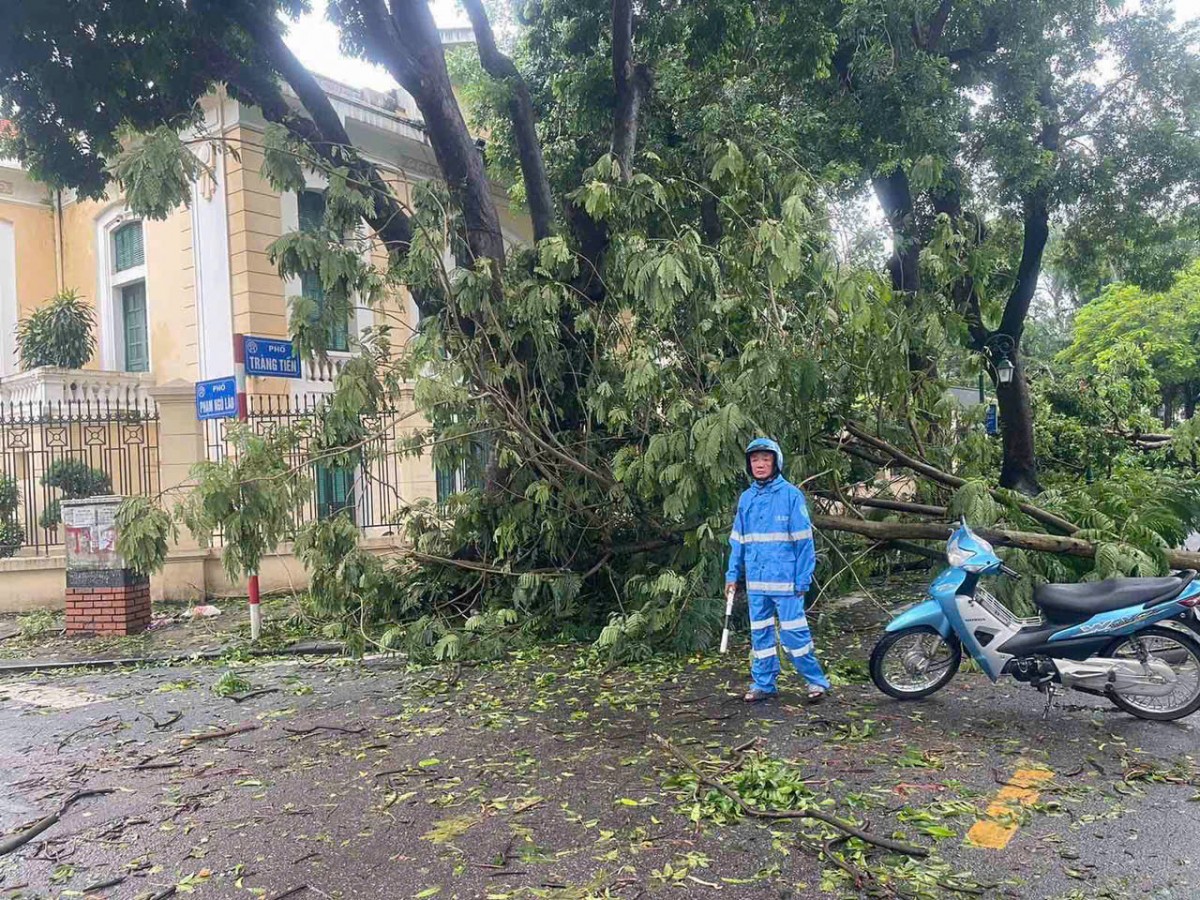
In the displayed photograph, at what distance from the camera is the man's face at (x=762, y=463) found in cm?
580

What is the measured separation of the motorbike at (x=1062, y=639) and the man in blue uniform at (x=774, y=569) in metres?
0.49

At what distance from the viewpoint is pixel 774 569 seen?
18.8 ft

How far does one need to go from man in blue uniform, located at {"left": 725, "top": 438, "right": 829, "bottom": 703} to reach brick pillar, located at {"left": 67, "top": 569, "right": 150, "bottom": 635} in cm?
658

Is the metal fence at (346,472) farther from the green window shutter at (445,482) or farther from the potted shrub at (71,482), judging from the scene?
the potted shrub at (71,482)

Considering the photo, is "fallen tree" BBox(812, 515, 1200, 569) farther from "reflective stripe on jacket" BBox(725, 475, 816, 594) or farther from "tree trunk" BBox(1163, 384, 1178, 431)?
"tree trunk" BBox(1163, 384, 1178, 431)

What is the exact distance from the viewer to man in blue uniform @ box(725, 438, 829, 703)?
565 centimetres

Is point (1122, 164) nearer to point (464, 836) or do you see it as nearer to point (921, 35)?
point (921, 35)

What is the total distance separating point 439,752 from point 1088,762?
3.32 metres

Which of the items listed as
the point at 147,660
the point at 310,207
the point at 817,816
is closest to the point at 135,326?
the point at 310,207

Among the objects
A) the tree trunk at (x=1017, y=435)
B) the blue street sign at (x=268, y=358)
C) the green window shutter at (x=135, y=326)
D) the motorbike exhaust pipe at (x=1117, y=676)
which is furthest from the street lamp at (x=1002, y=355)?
the green window shutter at (x=135, y=326)

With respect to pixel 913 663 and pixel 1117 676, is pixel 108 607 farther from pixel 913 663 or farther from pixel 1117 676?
pixel 1117 676

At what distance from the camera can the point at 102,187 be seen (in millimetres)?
9367

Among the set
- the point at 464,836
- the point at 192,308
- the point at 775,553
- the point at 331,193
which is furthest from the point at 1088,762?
the point at 192,308

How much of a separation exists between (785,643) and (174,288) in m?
12.3
